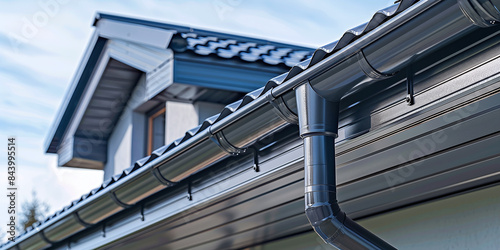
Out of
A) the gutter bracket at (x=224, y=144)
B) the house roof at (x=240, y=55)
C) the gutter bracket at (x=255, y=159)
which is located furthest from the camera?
the gutter bracket at (x=255, y=159)

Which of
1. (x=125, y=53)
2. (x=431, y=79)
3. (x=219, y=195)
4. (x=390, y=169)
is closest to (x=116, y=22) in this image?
(x=125, y=53)

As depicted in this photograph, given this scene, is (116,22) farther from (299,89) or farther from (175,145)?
(299,89)

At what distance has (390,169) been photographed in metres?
2.69

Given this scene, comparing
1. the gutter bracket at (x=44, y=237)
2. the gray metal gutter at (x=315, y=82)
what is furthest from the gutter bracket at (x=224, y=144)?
the gutter bracket at (x=44, y=237)

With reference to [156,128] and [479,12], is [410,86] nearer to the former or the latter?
[479,12]

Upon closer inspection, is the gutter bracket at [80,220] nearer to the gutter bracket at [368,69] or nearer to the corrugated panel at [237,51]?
the corrugated panel at [237,51]

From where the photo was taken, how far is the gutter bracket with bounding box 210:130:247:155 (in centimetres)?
301

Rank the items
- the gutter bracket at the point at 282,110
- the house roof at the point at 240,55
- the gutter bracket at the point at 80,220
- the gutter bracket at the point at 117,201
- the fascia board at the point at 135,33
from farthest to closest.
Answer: the fascia board at the point at 135,33, the gutter bracket at the point at 80,220, the gutter bracket at the point at 117,201, the gutter bracket at the point at 282,110, the house roof at the point at 240,55

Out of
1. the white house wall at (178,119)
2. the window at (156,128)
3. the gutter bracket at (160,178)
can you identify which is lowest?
the gutter bracket at (160,178)

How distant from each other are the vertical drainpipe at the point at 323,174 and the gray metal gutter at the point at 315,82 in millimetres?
54

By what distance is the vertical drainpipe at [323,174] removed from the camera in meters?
2.38

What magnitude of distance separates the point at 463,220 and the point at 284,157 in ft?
2.78

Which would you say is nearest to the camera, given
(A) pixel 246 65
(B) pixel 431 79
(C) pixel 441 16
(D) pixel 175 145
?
(C) pixel 441 16

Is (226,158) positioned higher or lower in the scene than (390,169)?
higher
